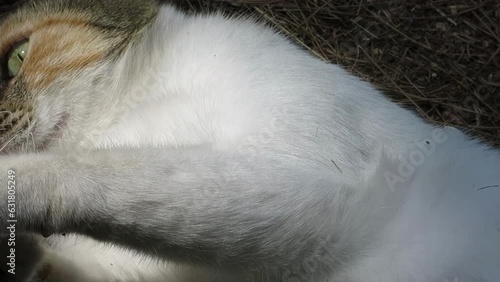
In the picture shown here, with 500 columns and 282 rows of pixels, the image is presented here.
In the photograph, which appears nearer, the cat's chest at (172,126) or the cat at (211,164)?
the cat at (211,164)

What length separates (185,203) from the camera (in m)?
1.76

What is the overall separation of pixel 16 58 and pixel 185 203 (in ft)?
3.63

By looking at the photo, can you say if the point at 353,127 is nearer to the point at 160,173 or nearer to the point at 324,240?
the point at 324,240

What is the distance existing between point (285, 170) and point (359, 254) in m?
0.42

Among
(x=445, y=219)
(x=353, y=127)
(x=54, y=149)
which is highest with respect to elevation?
(x=353, y=127)

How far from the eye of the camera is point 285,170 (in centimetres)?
193

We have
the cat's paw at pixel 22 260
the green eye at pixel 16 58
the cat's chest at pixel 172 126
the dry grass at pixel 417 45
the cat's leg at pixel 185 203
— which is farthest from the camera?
the dry grass at pixel 417 45

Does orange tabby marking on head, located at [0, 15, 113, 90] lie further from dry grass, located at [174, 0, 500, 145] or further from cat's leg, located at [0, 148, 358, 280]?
dry grass, located at [174, 0, 500, 145]

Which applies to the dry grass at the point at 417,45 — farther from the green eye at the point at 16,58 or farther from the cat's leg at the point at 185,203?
the cat's leg at the point at 185,203

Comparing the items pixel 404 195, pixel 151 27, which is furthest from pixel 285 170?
pixel 151 27

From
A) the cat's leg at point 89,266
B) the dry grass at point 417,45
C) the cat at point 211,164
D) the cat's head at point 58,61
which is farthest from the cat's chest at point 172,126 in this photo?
the dry grass at point 417,45

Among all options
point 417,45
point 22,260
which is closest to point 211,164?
point 22,260

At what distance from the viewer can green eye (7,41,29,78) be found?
2.35 meters

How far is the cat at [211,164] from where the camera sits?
176cm
